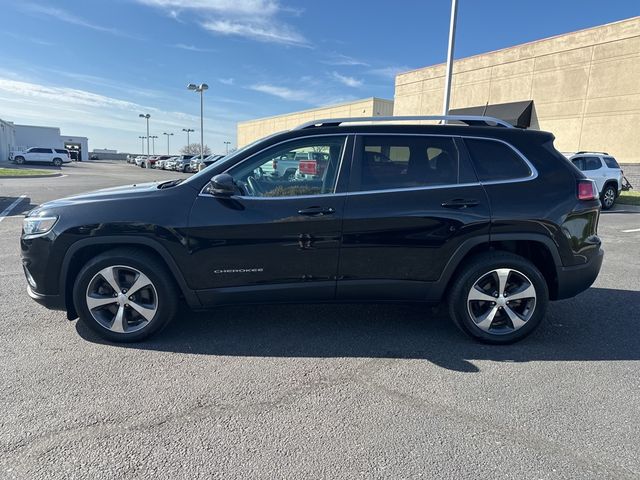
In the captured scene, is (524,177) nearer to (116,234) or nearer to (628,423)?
(628,423)

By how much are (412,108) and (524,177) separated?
3016cm

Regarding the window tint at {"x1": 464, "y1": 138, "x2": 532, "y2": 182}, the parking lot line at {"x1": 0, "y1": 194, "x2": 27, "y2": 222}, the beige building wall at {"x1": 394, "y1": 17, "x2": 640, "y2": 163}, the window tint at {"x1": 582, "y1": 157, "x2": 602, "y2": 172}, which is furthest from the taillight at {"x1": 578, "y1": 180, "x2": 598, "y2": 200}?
the beige building wall at {"x1": 394, "y1": 17, "x2": 640, "y2": 163}

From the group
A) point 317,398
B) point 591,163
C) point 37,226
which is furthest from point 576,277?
point 591,163

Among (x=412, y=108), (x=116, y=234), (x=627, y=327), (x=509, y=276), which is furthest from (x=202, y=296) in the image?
(x=412, y=108)

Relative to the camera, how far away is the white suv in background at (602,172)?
13.2m

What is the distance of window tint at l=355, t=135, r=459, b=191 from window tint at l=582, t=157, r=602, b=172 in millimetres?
12324

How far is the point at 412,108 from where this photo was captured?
104ft

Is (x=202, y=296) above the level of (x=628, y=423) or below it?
above

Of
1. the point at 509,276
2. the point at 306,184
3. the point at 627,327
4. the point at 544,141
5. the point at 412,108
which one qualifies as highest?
the point at 412,108

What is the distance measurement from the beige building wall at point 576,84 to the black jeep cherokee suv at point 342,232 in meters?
21.7

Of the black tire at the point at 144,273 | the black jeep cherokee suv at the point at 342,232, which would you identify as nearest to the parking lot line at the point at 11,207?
the black tire at the point at 144,273

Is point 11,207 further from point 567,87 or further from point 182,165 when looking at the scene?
point 182,165

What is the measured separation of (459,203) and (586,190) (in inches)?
45.9

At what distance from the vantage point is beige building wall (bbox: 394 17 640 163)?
792 inches
